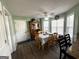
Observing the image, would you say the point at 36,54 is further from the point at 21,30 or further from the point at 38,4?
the point at 21,30

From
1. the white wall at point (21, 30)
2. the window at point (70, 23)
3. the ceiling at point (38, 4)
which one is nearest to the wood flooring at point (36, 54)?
the window at point (70, 23)

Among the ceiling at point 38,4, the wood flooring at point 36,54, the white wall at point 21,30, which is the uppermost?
the ceiling at point 38,4

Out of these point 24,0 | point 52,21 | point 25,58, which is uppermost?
point 24,0

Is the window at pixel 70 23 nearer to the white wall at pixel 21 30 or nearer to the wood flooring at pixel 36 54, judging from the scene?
the wood flooring at pixel 36 54

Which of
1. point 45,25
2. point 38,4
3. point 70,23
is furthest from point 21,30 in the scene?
point 70,23

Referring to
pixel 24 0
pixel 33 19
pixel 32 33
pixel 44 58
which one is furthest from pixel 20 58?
pixel 33 19

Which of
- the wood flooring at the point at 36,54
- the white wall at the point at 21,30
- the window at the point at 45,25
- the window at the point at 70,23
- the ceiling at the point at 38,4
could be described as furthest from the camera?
the window at the point at 45,25

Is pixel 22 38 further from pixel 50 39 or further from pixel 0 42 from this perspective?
pixel 0 42

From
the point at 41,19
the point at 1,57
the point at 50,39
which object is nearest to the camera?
the point at 1,57

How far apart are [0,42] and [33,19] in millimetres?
4477

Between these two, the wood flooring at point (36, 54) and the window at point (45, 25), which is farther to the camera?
the window at point (45, 25)

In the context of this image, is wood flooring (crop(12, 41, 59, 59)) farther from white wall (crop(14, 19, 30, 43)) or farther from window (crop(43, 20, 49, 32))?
window (crop(43, 20, 49, 32))

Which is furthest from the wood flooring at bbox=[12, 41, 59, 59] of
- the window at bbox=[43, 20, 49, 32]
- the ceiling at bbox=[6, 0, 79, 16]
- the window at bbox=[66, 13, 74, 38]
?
the window at bbox=[43, 20, 49, 32]

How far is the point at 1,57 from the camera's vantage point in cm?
150
